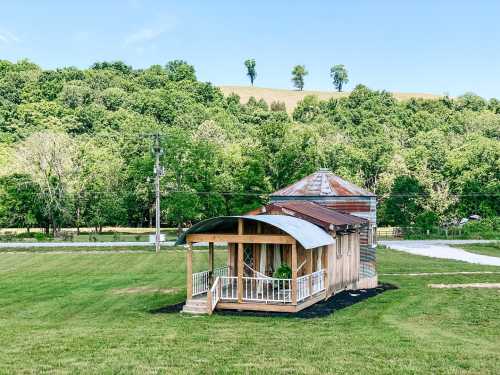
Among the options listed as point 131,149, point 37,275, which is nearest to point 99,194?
point 131,149

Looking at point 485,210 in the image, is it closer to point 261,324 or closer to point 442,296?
point 442,296

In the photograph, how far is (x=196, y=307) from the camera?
69.9ft

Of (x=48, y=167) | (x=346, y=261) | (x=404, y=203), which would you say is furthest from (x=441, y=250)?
(x=48, y=167)

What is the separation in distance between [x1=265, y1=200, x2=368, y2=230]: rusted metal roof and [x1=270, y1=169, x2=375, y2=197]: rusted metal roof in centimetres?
179

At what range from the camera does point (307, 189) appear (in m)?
30.0

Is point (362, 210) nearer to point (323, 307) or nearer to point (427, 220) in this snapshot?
point (323, 307)

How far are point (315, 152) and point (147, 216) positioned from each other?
2198cm

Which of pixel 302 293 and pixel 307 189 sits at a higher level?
pixel 307 189

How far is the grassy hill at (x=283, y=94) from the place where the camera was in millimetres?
146000

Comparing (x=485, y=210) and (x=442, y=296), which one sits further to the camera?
(x=485, y=210)

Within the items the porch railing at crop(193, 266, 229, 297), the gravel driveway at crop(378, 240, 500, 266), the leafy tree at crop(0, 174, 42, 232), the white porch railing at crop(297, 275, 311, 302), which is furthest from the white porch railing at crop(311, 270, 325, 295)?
the leafy tree at crop(0, 174, 42, 232)

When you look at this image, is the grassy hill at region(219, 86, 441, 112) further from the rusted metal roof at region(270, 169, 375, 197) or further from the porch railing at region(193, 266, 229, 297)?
the porch railing at region(193, 266, 229, 297)

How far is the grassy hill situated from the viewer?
479 feet

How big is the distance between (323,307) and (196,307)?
4.27m
